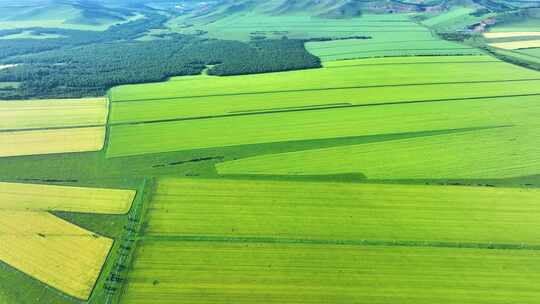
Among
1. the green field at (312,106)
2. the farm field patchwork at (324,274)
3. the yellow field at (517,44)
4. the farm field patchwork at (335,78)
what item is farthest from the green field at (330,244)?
the yellow field at (517,44)

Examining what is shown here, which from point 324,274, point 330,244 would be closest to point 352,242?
point 330,244

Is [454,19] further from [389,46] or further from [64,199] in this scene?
[64,199]

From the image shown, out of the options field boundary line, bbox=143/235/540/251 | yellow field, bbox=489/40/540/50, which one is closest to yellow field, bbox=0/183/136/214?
field boundary line, bbox=143/235/540/251

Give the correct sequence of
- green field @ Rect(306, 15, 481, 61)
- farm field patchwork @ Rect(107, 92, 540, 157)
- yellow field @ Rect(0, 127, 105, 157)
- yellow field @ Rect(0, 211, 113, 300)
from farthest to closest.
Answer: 1. green field @ Rect(306, 15, 481, 61)
2. farm field patchwork @ Rect(107, 92, 540, 157)
3. yellow field @ Rect(0, 127, 105, 157)
4. yellow field @ Rect(0, 211, 113, 300)

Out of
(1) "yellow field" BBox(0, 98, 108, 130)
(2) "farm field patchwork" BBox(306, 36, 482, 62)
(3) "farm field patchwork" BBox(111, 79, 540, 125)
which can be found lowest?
(1) "yellow field" BBox(0, 98, 108, 130)

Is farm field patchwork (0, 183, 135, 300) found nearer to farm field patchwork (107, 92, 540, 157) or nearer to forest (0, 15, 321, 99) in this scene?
farm field patchwork (107, 92, 540, 157)

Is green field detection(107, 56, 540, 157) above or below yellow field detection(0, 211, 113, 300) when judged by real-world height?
above
